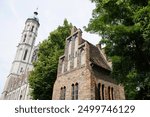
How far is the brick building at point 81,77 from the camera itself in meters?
14.5

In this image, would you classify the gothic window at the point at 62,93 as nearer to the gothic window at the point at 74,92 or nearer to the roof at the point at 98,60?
the gothic window at the point at 74,92

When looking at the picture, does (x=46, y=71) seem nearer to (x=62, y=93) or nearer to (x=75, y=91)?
(x=62, y=93)

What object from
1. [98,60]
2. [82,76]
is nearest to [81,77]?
[82,76]

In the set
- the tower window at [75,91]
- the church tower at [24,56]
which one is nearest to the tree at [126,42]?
the tower window at [75,91]

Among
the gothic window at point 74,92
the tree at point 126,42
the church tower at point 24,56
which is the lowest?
the gothic window at point 74,92

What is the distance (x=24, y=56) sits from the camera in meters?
72.2

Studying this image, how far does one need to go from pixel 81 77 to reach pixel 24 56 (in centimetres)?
6085

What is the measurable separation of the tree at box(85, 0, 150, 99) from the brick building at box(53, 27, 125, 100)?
2893 mm

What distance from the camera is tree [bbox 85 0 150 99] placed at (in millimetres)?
10648

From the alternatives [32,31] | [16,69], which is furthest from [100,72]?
[32,31]

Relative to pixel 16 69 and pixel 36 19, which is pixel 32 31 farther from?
pixel 16 69

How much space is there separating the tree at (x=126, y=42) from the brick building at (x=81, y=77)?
289cm

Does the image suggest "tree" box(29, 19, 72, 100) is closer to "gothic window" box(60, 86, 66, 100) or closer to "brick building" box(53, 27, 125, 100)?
"brick building" box(53, 27, 125, 100)

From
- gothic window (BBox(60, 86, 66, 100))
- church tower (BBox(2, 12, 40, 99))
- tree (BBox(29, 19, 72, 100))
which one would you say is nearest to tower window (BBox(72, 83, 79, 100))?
gothic window (BBox(60, 86, 66, 100))
